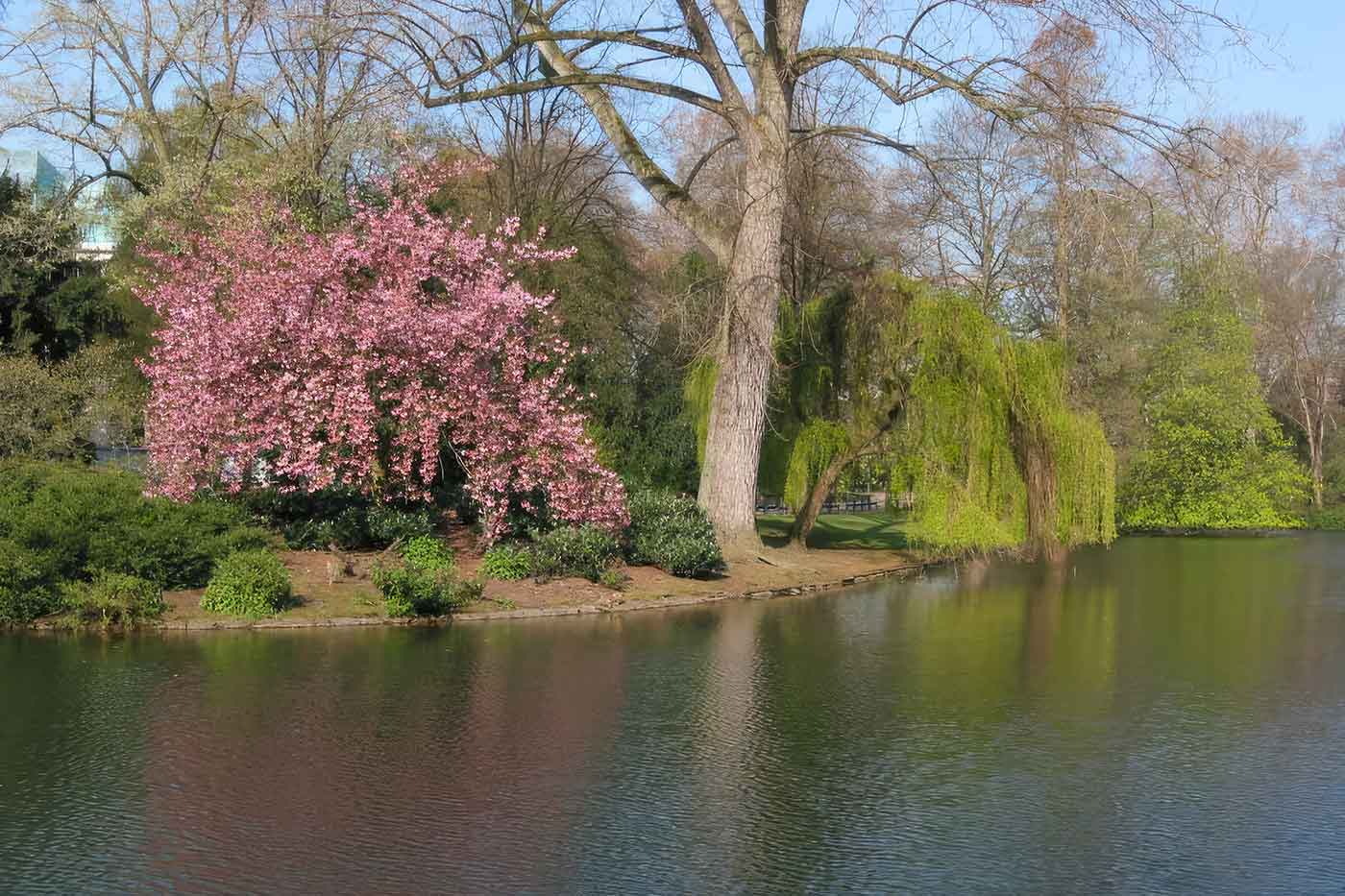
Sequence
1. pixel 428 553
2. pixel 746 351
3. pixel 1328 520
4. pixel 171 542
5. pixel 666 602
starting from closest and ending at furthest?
pixel 171 542, pixel 428 553, pixel 666 602, pixel 746 351, pixel 1328 520

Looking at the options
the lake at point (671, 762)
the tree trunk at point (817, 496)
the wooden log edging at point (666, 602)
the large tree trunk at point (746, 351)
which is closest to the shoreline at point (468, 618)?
the wooden log edging at point (666, 602)

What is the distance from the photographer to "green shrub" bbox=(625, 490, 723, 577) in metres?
20.8

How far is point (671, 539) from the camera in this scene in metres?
21.1

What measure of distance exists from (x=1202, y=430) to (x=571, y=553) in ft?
99.7

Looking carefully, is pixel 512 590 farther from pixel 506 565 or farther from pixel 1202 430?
pixel 1202 430

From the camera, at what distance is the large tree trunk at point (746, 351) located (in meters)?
22.8

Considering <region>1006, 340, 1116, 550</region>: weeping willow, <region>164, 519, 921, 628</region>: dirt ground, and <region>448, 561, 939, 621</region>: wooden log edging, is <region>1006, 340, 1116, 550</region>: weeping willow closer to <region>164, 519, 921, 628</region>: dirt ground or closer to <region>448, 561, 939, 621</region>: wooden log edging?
<region>448, 561, 939, 621</region>: wooden log edging

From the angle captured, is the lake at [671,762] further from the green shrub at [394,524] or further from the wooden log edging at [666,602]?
the green shrub at [394,524]

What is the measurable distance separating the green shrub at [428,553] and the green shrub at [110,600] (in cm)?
386

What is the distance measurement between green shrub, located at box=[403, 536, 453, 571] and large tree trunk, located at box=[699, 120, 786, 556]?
589 centimetres

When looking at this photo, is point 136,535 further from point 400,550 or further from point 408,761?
point 408,761

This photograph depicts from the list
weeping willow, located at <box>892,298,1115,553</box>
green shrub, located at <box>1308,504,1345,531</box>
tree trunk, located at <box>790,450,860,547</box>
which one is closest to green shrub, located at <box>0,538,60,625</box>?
tree trunk, located at <box>790,450,860,547</box>

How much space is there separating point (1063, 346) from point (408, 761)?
819 inches

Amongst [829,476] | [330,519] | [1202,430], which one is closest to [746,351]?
[829,476]
